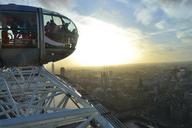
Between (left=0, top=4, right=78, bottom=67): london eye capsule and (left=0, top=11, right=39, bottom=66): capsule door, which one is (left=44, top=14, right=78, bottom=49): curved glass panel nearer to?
(left=0, top=4, right=78, bottom=67): london eye capsule

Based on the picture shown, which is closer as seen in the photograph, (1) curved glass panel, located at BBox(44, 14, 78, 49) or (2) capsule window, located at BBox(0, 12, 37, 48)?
(2) capsule window, located at BBox(0, 12, 37, 48)

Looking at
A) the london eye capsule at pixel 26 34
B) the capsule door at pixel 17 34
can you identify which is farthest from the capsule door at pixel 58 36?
the capsule door at pixel 17 34

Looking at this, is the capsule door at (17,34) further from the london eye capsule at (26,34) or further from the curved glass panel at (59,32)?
the curved glass panel at (59,32)

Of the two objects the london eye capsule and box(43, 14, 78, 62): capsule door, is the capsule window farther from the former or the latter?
box(43, 14, 78, 62): capsule door

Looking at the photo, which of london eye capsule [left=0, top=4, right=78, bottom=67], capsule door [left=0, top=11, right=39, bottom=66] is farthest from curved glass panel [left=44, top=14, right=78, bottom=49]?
capsule door [left=0, top=11, right=39, bottom=66]

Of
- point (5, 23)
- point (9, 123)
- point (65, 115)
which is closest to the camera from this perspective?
point (9, 123)

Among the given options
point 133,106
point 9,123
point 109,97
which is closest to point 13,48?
point 9,123

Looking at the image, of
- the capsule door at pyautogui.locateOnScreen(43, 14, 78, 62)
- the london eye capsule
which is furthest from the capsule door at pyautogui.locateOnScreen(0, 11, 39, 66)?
the capsule door at pyautogui.locateOnScreen(43, 14, 78, 62)

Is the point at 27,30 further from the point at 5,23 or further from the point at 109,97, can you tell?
the point at 109,97
